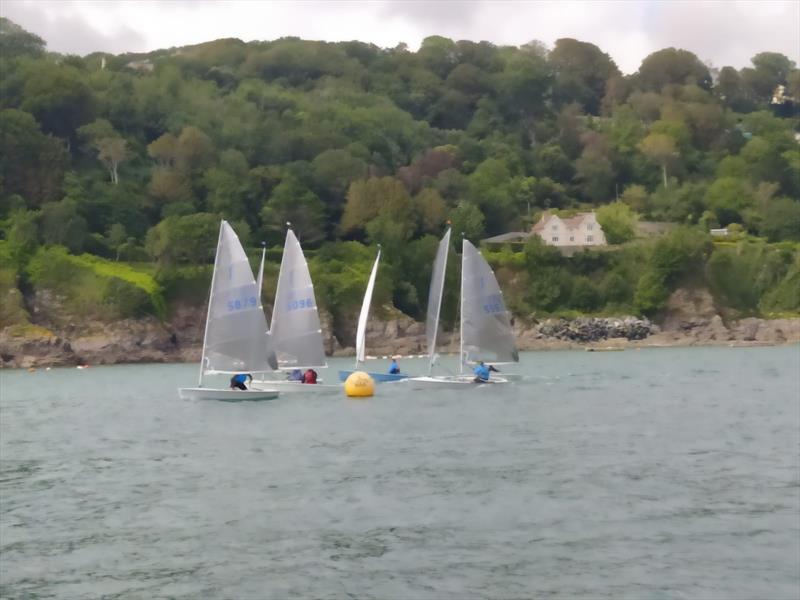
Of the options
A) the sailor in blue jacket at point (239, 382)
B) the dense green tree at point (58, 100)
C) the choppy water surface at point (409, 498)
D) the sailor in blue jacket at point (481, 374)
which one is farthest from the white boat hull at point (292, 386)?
the dense green tree at point (58, 100)

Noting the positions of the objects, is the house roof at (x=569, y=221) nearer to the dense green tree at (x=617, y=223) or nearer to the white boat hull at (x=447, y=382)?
the dense green tree at (x=617, y=223)

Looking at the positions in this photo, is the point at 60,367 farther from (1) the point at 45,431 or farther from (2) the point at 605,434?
(2) the point at 605,434

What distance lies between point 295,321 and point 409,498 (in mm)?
27850

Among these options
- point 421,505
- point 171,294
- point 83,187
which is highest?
point 83,187

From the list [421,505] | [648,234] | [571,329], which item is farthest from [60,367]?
[421,505]

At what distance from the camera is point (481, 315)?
195 feet

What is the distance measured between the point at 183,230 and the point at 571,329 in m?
30.9

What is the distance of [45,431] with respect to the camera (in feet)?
150

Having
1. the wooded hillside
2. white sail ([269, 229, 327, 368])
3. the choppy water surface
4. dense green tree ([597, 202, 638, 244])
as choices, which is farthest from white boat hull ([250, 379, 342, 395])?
dense green tree ([597, 202, 638, 244])

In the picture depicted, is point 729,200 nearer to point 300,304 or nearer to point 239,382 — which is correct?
point 300,304

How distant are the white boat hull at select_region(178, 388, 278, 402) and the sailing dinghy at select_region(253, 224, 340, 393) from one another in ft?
10.1

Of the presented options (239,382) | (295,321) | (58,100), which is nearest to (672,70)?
(58,100)

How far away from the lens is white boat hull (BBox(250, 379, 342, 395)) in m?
54.0

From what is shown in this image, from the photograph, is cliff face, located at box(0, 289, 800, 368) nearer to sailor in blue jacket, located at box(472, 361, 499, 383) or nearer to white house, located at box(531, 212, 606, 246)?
white house, located at box(531, 212, 606, 246)
